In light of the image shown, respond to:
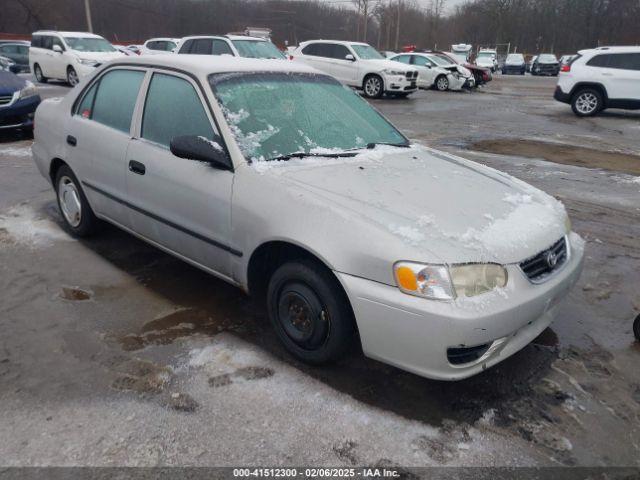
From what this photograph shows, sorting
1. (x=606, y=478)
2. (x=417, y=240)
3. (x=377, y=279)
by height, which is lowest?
(x=606, y=478)

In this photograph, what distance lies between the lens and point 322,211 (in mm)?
2609

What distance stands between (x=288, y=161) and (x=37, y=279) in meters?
2.20

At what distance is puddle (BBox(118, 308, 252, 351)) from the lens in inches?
121

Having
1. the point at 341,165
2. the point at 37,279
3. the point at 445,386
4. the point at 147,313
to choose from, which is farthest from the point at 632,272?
the point at 37,279

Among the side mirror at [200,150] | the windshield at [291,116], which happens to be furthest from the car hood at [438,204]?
the side mirror at [200,150]

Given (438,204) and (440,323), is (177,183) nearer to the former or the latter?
(438,204)

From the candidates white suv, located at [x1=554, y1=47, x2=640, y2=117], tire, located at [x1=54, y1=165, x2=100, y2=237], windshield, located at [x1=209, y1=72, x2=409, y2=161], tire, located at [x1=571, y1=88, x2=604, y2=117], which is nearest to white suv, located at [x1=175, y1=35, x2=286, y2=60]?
white suv, located at [x1=554, y1=47, x2=640, y2=117]

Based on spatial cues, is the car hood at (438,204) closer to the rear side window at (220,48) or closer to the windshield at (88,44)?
the rear side window at (220,48)

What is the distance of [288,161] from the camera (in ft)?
10.0

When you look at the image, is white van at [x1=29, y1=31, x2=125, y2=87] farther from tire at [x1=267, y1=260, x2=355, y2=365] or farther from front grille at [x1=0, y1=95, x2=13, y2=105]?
tire at [x1=267, y1=260, x2=355, y2=365]

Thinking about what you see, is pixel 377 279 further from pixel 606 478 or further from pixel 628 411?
pixel 628 411

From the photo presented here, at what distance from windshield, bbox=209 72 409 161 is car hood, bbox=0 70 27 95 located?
7.07 meters

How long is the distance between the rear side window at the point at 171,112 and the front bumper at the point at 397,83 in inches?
541

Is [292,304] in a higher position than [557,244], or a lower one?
lower
